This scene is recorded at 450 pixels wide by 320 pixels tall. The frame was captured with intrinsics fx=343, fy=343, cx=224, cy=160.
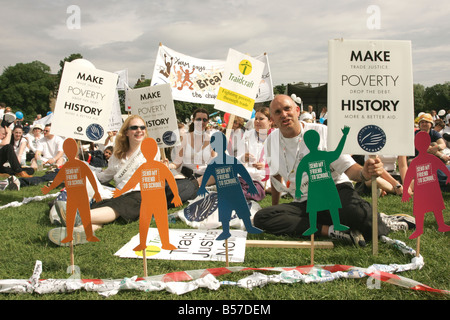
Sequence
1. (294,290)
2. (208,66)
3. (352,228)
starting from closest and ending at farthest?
(294,290)
(352,228)
(208,66)

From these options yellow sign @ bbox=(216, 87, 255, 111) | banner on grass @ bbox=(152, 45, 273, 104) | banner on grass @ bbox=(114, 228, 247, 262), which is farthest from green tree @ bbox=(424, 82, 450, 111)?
banner on grass @ bbox=(114, 228, 247, 262)

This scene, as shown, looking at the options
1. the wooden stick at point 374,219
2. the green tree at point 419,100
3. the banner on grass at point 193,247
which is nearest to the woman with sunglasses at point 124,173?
the banner on grass at point 193,247

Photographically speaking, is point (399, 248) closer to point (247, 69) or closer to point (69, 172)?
point (247, 69)

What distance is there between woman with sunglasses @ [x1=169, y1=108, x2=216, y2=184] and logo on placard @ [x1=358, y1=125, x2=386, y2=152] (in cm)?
369

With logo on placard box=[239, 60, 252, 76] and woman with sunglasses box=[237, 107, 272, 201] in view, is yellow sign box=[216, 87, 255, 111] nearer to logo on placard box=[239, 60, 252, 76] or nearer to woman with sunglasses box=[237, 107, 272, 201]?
logo on placard box=[239, 60, 252, 76]

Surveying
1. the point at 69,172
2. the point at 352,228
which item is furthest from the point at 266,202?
the point at 69,172

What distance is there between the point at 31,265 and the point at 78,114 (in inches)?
61.4

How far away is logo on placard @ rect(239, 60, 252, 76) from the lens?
13.4 feet

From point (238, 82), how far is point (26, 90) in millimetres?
63616

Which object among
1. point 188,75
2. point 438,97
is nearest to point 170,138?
point 188,75

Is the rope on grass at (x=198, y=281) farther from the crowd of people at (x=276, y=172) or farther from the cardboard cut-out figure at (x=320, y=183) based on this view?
the crowd of people at (x=276, y=172)

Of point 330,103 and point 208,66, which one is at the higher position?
point 208,66

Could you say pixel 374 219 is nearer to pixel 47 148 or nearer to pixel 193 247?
pixel 193 247

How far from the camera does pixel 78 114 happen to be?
366cm
